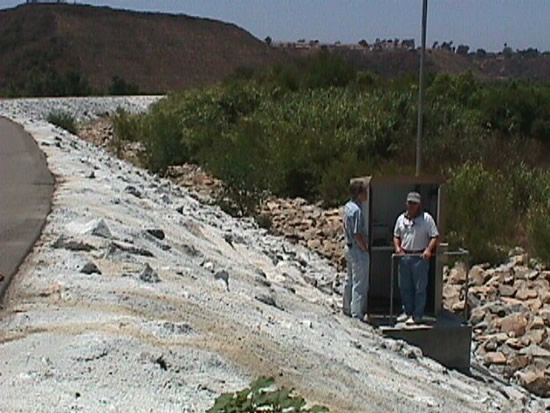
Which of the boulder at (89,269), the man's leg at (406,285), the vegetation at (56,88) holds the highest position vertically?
the boulder at (89,269)

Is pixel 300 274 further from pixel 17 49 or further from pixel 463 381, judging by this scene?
pixel 17 49

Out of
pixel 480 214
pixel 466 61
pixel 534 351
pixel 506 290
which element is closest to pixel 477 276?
pixel 506 290

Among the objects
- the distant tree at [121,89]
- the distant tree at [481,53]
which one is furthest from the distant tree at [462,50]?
the distant tree at [121,89]

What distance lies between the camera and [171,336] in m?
6.81

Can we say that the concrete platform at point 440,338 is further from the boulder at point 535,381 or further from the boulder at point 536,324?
the boulder at point 536,324

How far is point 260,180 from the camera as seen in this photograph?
24609 millimetres

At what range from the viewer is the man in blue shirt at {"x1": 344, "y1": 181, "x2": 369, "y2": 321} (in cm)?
1143

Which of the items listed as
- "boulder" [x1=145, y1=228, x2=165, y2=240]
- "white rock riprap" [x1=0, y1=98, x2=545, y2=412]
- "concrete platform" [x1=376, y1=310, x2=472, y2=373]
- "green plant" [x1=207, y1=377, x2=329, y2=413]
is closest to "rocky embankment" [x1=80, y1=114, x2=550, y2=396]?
"concrete platform" [x1=376, y1=310, x2=472, y2=373]

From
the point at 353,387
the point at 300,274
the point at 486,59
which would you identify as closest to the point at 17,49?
the point at 486,59

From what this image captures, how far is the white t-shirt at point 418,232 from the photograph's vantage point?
11.5 m

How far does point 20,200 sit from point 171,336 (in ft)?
23.7

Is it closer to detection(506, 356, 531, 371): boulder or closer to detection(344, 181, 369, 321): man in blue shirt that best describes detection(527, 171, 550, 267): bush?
detection(506, 356, 531, 371): boulder

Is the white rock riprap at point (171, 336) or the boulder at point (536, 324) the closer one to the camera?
the white rock riprap at point (171, 336)

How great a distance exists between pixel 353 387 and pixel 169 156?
82.6ft
